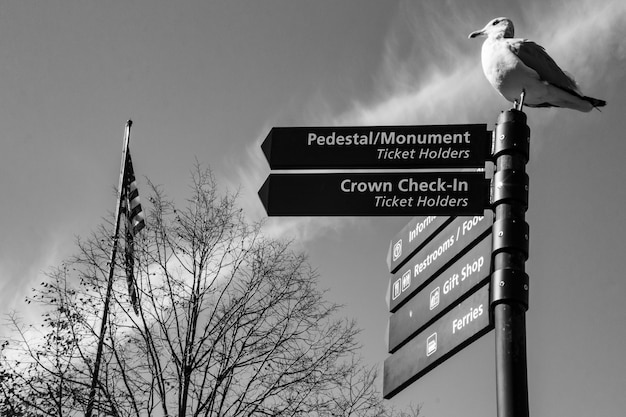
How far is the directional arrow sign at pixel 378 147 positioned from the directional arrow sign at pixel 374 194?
0.34 feet

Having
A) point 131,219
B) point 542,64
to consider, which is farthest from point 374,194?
point 131,219

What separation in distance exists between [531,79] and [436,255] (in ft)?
4.37

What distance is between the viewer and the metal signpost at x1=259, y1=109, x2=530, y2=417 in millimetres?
4602

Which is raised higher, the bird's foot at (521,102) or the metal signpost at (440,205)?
the bird's foot at (521,102)

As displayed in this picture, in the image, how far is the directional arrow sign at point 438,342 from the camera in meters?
4.80

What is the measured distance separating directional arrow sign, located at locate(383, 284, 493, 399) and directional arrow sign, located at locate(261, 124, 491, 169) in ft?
2.86

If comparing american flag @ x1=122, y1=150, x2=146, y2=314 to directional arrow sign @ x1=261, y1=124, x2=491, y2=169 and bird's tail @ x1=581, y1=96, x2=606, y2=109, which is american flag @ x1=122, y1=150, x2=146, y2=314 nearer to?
directional arrow sign @ x1=261, y1=124, x2=491, y2=169

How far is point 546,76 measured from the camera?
17.0ft

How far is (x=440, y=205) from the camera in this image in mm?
5078

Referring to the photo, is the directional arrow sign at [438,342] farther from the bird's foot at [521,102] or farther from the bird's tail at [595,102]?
the bird's tail at [595,102]

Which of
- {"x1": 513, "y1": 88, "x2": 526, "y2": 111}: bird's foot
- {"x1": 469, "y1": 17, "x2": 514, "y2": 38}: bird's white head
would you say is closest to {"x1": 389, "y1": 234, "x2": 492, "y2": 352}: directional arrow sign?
{"x1": 513, "y1": 88, "x2": 526, "y2": 111}: bird's foot

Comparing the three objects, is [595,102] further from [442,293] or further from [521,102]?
[442,293]

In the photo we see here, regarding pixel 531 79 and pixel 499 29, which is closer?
pixel 531 79

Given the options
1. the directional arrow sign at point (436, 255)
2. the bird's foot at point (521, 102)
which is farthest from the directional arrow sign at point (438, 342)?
the bird's foot at point (521, 102)
